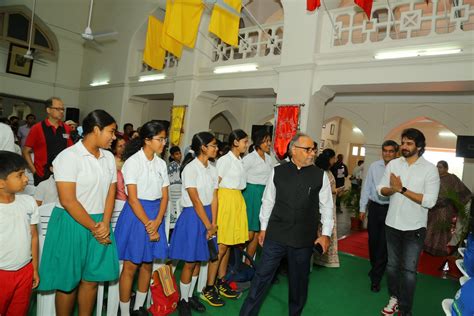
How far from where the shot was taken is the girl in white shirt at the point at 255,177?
3963 mm

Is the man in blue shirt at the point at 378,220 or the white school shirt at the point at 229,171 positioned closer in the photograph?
the white school shirt at the point at 229,171

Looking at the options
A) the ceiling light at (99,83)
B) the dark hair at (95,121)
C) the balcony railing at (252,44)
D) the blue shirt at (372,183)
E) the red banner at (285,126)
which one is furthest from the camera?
the ceiling light at (99,83)

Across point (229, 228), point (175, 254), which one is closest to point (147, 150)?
point (175, 254)

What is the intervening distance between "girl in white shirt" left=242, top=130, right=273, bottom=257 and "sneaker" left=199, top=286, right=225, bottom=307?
2.85 feet

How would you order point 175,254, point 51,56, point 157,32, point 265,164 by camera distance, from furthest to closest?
point 51,56, point 157,32, point 265,164, point 175,254

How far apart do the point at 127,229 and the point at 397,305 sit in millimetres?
2571

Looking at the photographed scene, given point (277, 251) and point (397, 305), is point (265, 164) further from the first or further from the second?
point (397, 305)

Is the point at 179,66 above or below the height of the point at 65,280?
above

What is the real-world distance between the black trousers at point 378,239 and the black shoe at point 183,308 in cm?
232

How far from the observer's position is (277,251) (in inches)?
102

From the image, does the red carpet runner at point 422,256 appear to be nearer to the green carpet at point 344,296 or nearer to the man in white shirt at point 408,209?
→ the green carpet at point 344,296

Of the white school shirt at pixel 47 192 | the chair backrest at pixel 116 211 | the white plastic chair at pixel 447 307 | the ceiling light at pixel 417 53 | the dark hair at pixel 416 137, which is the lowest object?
the white plastic chair at pixel 447 307

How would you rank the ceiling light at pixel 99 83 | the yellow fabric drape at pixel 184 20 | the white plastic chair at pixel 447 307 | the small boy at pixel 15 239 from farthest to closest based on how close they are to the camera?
the ceiling light at pixel 99 83, the yellow fabric drape at pixel 184 20, the small boy at pixel 15 239, the white plastic chair at pixel 447 307

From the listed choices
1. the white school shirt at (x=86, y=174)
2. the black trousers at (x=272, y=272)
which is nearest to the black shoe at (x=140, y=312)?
the black trousers at (x=272, y=272)
